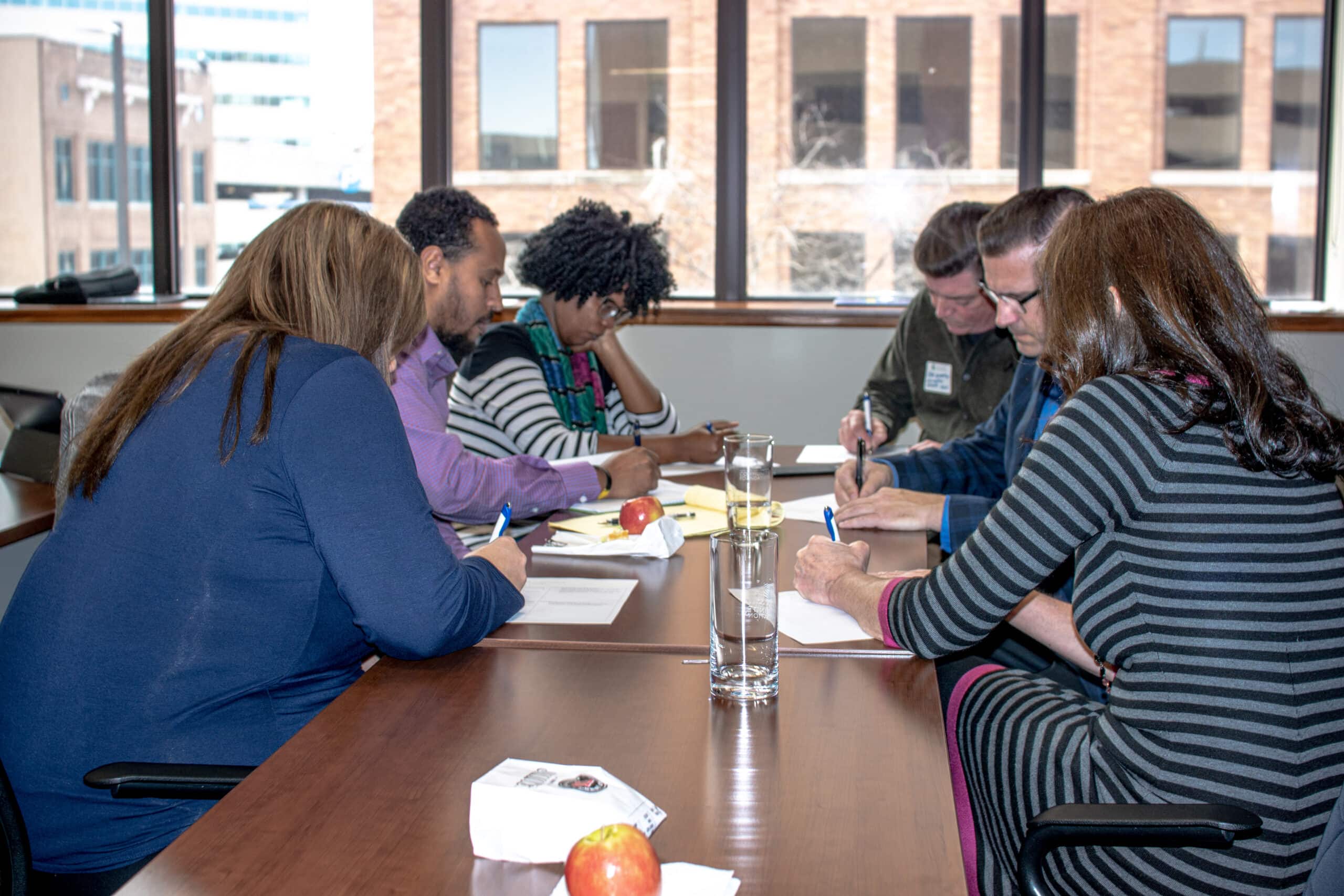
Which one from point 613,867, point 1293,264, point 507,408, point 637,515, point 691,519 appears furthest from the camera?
point 1293,264

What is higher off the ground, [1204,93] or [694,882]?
[1204,93]

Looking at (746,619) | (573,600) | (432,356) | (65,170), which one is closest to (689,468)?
(432,356)

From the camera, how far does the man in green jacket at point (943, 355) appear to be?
125 inches

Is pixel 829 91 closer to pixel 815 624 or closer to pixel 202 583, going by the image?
pixel 815 624

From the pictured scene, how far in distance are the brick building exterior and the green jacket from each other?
139 centimetres

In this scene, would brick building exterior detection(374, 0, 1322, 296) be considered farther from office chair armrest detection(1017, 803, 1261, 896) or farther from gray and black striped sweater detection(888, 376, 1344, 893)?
office chair armrest detection(1017, 803, 1261, 896)

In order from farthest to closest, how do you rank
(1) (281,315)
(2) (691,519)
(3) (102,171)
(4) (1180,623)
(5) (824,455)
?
(3) (102,171) < (5) (824,455) < (2) (691,519) < (1) (281,315) < (4) (1180,623)

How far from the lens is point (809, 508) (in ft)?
7.84

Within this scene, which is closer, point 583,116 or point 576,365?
point 576,365

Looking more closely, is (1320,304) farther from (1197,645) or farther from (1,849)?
(1,849)

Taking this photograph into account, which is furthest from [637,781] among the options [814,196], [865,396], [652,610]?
[814,196]

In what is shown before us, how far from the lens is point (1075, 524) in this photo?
4.33 ft

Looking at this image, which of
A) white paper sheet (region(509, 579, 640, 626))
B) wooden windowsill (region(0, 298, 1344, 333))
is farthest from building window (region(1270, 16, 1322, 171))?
white paper sheet (region(509, 579, 640, 626))

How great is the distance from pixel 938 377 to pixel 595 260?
1113 mm
